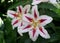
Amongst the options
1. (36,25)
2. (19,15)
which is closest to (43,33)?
(36,25)

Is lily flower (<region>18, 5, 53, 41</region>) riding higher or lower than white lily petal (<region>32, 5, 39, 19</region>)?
lower

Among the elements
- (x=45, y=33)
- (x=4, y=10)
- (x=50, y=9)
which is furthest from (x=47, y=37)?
(x=4, y=10)

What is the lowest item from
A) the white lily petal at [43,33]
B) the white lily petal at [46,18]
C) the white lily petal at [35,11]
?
the white lily petal at [43,33]

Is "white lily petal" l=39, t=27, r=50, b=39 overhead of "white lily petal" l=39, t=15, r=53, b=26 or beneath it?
beneath

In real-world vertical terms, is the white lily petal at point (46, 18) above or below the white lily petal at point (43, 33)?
above

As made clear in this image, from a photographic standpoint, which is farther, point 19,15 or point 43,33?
point 19,15

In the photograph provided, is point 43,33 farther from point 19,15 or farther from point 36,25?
point 19,15

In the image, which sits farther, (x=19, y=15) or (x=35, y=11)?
(x=19, y=15)

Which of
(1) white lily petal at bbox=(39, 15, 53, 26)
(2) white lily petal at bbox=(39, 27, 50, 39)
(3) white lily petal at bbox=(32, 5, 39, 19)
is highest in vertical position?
(3) white lily petal at bbox=(32, 5, 39, 19)
